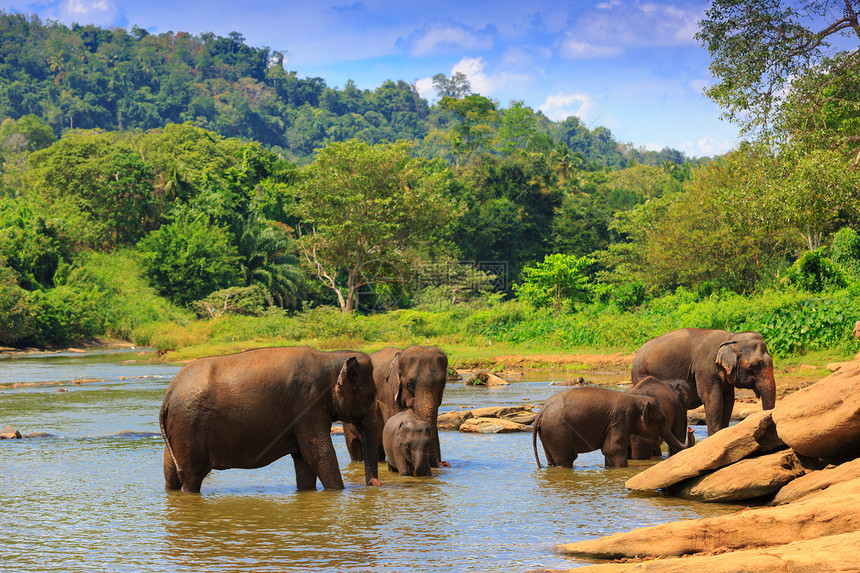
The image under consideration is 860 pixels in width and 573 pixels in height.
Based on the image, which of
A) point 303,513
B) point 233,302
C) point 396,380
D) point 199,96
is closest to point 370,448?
point 303,513

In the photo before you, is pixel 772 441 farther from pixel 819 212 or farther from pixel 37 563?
pixel 819 212

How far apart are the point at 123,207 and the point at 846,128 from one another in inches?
2075

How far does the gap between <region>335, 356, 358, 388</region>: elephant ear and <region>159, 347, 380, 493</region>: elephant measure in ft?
0.04

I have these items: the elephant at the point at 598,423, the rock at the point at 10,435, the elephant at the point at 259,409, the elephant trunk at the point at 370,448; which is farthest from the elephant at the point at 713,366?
the rock at the point at 10,435

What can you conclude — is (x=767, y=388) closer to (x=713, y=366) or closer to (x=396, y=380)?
(x=713, y=366)

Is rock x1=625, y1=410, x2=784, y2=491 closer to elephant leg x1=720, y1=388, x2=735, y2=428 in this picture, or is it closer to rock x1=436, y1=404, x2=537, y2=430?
elephant leg x1=720, y1=388, x2=735, y2=428

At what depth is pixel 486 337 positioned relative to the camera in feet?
123

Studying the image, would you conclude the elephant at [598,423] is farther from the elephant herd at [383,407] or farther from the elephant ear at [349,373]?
the elephant ear at [349,373]

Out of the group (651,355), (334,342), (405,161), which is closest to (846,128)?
(651,355)

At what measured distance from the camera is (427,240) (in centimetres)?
5869

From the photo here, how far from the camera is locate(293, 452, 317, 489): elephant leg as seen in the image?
32.4 feet

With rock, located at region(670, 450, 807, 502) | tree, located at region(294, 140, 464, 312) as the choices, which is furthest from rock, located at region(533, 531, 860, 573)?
tree, located at region(294, 140, 464, 312)

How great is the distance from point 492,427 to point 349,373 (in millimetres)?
6520

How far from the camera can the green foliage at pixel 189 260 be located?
190 feet
